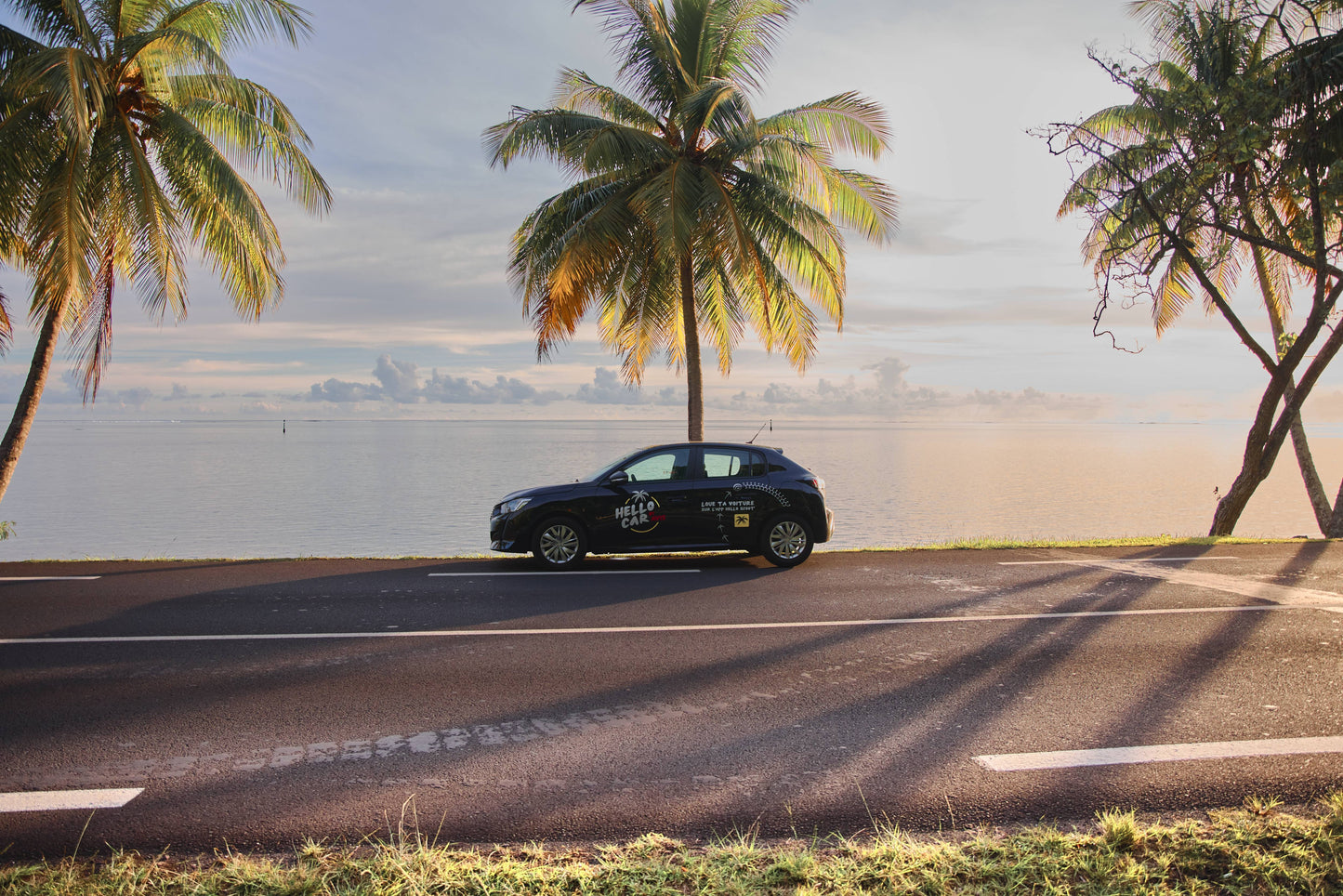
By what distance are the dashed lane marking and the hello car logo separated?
337cm

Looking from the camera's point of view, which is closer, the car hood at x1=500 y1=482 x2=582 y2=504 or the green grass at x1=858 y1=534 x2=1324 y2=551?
the car hood at x1=500 y1=482 x2=582 y2=504

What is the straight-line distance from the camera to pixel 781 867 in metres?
3.40

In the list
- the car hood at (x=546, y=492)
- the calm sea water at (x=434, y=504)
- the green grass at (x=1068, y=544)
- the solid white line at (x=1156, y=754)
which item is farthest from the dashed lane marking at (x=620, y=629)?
the calm sea water at (x=434, y=504)

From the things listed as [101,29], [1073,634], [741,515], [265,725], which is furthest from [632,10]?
[265,725]

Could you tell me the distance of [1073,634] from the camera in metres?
7.37

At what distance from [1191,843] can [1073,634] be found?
405 centimetres

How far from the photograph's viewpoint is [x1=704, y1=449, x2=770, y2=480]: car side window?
1141 centimetres

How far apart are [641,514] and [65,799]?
7438 mm

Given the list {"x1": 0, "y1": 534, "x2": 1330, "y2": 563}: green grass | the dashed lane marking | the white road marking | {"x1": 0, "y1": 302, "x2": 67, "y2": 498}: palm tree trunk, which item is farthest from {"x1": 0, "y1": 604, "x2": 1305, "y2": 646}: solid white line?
{"x1": 0, "y1": 302, "x2": 67, "y2": 498}: palm tree trunk

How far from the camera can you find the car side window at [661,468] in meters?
11.3

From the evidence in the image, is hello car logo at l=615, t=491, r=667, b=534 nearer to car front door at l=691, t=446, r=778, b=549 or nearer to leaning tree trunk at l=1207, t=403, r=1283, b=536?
car front door at l=691, t=446, r=778, b=549

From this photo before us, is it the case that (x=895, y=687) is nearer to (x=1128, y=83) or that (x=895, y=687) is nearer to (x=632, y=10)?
(x=1128, y=83)

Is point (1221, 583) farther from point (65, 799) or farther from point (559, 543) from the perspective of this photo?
point (65, 799)

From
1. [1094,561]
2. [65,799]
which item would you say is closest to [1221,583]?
[1094,561]
